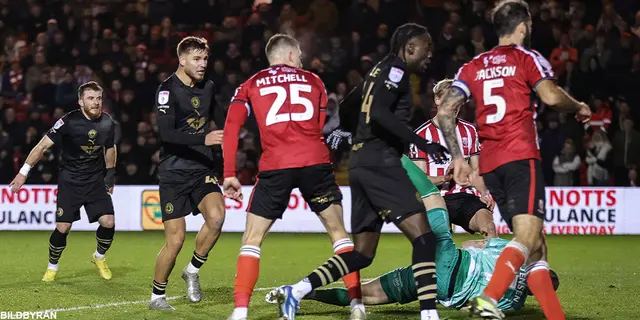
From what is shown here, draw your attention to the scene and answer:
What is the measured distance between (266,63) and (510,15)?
46.3ft

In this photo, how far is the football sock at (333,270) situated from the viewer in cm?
736

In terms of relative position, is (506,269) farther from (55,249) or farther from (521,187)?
(55,249)

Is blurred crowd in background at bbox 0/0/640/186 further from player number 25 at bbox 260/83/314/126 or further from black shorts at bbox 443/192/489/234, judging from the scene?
player number 25 at bbox 260/83/314/126

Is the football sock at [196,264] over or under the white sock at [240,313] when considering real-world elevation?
under

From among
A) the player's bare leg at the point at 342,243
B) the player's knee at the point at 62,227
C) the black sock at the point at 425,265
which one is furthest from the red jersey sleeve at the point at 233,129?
the player's knee at the point at 62,227

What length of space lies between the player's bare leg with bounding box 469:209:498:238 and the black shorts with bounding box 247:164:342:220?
251cm

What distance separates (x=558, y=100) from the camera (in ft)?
21.7

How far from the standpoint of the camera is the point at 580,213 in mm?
18156

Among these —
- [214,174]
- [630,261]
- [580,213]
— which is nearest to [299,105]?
[214,174]

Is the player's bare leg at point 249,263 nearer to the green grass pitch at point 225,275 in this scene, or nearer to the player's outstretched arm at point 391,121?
the green grass pitch at point 225,275

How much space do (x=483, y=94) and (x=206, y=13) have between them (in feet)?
53.4

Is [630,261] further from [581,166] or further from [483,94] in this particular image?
[483,94]

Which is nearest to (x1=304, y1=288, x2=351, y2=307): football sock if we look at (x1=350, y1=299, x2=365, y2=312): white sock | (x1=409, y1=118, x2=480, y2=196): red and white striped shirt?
(x1=350, y1=299, x2=365, y2=312): white sock

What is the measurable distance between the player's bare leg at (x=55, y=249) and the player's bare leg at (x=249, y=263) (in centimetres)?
433
